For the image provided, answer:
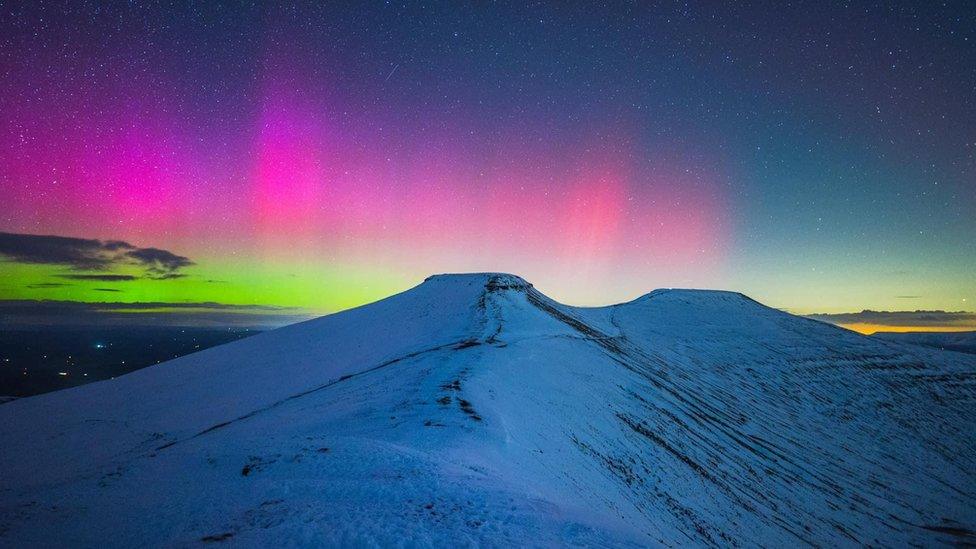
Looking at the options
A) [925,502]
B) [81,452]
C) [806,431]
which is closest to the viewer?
[81,452]

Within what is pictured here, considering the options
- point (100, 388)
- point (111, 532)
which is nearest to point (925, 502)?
point (111, 532)

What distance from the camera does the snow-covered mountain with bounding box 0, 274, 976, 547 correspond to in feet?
21.0

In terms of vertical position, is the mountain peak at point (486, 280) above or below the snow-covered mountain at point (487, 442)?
above

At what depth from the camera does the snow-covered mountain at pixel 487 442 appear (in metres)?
6.41

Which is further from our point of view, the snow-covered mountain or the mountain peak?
the mountain peak

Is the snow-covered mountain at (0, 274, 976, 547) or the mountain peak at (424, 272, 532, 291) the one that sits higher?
the mountain peak at (424, 272, 532, 291)

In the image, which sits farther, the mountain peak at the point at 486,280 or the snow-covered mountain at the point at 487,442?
the mountain peak at the point at 486,280

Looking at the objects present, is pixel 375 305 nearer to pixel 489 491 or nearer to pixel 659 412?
pixel 659 412

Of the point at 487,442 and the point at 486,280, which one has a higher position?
the point at 486,280

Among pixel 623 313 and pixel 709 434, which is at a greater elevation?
pixel 623 313

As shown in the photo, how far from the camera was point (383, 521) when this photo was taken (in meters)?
5.51

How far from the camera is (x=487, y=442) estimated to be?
10.2 meters

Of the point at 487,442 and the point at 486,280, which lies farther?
the point at 486,280

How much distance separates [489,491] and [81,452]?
2271 cm
